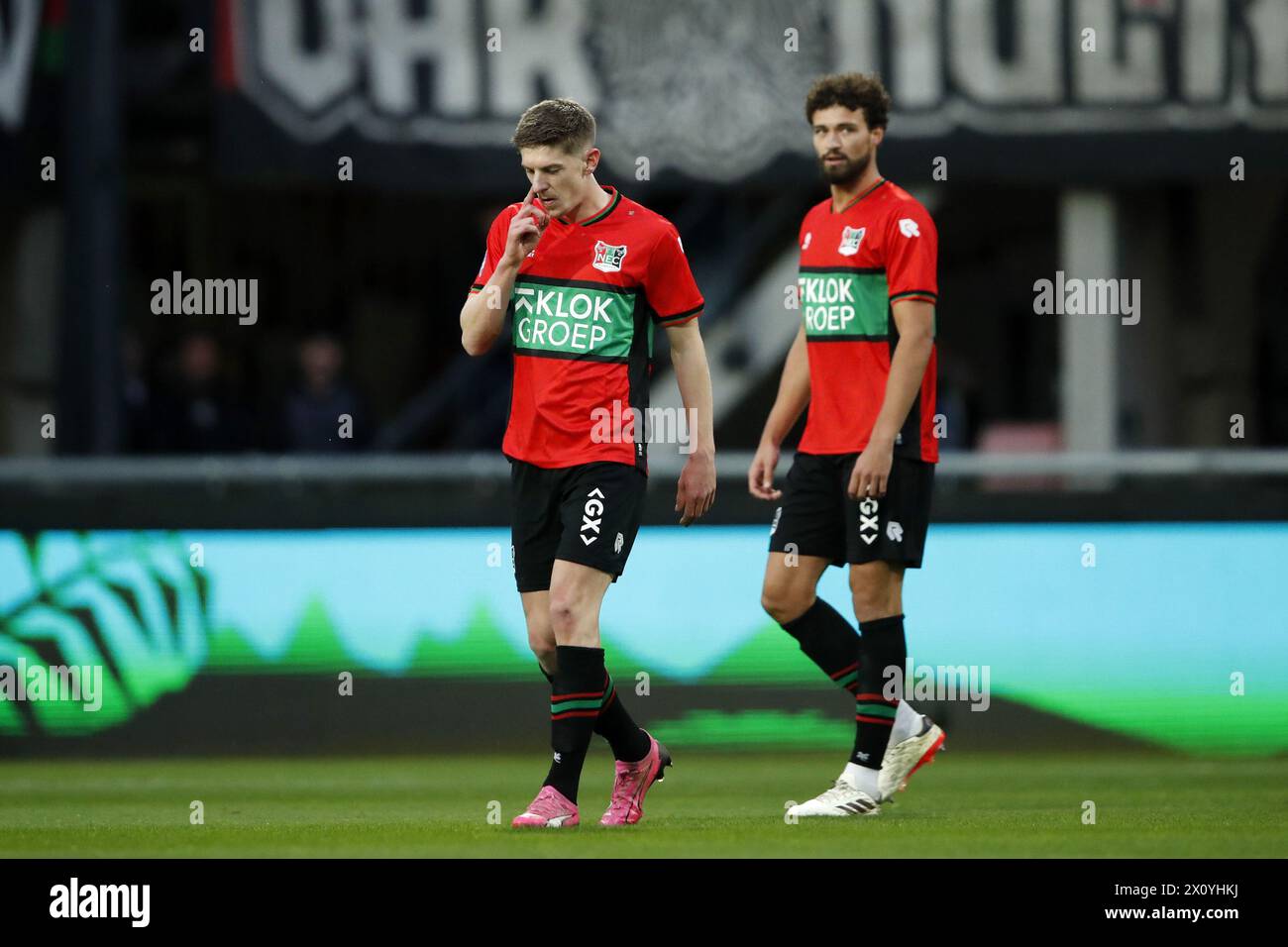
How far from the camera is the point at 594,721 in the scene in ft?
22.2

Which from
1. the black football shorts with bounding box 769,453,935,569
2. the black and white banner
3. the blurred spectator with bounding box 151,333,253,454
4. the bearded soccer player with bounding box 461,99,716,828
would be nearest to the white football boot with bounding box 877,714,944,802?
the black football shorts with bounding box 769,453,935,569

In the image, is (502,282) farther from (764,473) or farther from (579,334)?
(764,473)

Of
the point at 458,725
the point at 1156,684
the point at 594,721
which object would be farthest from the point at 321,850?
the point at 1156,684

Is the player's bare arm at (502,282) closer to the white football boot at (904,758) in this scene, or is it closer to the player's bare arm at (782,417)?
the player's bare arm at (782,417)

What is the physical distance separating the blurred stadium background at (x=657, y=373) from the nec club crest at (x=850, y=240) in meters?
3.03

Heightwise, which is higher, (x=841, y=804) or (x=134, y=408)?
(x=134, y=408)

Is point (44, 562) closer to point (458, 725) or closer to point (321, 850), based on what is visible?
point (458, 725)

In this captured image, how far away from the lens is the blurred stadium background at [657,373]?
989 cm

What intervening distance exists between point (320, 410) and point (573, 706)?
633 centimetres

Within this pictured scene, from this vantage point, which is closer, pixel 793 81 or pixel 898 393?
pixel 898 393

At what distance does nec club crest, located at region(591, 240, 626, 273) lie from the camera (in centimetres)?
670

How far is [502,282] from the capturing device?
6.43 metres

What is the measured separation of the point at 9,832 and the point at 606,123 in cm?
726

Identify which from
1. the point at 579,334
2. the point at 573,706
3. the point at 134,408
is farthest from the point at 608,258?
the point at 134,408
